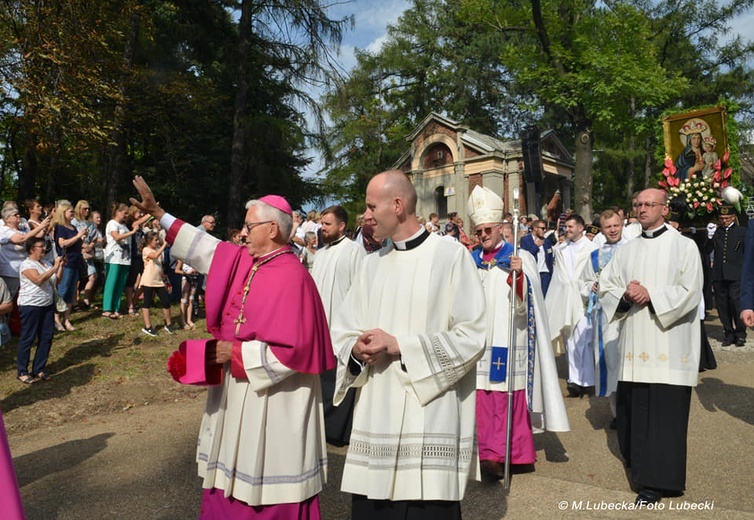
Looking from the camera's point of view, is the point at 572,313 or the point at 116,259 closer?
the point at 572,313

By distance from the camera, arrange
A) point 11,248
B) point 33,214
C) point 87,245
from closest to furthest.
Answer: point 11,248 < point 33,214 < point 87,245

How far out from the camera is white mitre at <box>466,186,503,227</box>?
5.20 meters

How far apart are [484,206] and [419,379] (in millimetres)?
2665

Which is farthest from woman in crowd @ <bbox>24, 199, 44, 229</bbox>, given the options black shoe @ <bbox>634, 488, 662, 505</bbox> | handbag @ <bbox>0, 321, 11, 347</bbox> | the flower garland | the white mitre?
the flower garland

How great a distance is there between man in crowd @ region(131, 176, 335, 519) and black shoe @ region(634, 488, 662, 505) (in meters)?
2.52

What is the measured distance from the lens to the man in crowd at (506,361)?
4.98 meters

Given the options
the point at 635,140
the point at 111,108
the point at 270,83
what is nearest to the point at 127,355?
the point at 111,108

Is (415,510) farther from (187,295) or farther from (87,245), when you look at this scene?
(87,245)

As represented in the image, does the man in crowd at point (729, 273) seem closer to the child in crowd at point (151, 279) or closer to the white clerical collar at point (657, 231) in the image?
the white clerical collar at point (657, 231)

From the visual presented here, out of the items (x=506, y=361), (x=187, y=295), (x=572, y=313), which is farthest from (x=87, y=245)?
(x=506, y=361)

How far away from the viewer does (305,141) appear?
18531mm

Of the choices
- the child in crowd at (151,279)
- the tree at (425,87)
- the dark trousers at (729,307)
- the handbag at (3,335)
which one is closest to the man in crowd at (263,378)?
the handbag at (3,335)

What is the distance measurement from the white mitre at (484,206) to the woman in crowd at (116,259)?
7.14 meters

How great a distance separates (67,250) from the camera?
9828 mm
